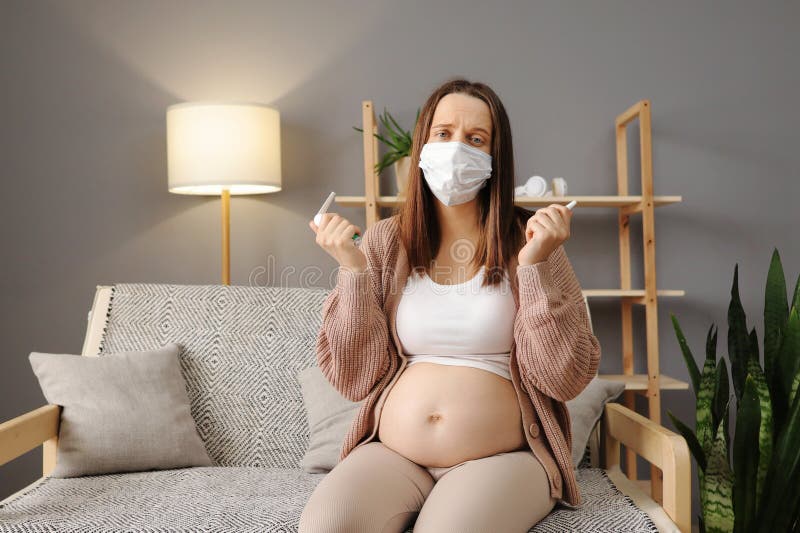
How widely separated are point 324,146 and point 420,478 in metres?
1.78

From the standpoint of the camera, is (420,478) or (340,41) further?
(340,41)

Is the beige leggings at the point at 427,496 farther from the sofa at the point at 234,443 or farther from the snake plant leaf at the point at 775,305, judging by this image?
the snake plant leaf at the point at 775,305

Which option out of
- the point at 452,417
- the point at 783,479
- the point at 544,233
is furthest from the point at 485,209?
the point at 783,479

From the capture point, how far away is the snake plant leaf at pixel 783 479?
1694 mm

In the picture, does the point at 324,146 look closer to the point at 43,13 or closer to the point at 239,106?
the point at 239,106

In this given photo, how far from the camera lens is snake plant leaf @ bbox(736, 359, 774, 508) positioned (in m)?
1.68

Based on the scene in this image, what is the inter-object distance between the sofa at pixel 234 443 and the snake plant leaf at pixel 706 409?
190mm

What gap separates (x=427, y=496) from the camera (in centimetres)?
133

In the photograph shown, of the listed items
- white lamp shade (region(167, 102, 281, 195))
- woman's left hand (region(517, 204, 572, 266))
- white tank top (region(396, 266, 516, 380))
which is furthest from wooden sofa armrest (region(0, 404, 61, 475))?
woman's left hand (region(517, 204, 572, 266))

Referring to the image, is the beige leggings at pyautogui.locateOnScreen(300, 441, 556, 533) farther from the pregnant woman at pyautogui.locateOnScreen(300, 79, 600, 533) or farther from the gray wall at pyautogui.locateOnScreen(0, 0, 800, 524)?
the gray wall at pyautogui.locateOnScreen(0, 0, 800, 524)

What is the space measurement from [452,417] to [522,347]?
19 cm

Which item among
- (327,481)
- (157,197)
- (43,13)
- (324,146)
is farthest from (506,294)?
(43,13)

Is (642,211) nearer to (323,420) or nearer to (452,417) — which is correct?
(323,420)

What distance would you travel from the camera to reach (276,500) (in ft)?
5.10
